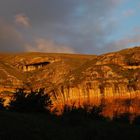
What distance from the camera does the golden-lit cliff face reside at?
317 ft

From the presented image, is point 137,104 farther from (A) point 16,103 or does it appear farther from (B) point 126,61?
(A) point 16,103

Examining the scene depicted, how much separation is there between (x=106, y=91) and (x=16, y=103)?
6860 cm

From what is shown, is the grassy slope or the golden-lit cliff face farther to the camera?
the golden-lit cliff face

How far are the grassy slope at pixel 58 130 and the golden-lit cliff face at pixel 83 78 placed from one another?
2798 inches

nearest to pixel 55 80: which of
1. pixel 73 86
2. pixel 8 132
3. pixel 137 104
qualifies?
pixel 73 86

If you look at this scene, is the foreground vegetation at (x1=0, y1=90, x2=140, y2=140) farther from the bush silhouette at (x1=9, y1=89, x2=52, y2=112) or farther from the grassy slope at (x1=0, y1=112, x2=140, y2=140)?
the bush silhouette at (x1=9, y1=89, x2=52, y2=112)

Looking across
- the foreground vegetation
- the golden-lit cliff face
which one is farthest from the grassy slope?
the golden-lit cliff face

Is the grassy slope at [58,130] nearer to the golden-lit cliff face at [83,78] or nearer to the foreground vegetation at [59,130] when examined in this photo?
→ the foreground vegetation at [59,130]

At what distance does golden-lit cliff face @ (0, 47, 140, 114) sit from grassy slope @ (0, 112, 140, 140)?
7108cm

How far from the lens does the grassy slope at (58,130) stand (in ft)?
50.0

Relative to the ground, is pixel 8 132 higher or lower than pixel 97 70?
lower

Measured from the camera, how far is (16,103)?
95.6 feet

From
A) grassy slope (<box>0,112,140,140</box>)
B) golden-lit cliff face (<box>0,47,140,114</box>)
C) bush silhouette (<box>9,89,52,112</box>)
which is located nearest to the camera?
grassy slope (<box>0,112,140,140</box>)

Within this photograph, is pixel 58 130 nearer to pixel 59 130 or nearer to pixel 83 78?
pixel 59 130
